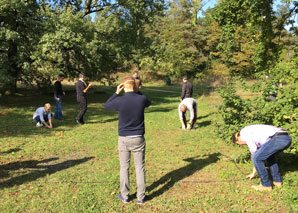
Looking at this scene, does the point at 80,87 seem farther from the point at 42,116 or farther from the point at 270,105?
the point at 270,105

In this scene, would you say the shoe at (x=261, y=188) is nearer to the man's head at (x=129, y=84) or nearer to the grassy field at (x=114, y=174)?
the grassy field at (x=114, y=174)

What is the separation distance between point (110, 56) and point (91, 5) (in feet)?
12.8

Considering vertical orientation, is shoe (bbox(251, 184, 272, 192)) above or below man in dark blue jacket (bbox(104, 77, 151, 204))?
below

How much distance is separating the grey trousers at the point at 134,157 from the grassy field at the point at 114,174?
32 cm

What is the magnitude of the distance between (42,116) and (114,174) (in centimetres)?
523

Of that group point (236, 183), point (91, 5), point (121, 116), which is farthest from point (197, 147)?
point (91, 5)

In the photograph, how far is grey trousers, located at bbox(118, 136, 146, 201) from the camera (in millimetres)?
4117

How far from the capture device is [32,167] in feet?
19.4

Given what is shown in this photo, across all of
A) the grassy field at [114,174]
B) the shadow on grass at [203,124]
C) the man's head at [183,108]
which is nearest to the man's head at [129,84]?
the grassy field at [114,174]

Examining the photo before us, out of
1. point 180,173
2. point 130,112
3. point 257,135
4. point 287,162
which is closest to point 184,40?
point 287,162

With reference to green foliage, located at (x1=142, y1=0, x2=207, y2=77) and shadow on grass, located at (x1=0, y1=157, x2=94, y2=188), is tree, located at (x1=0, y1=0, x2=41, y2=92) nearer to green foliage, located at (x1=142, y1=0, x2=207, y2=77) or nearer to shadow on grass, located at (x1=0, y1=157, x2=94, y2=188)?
shadow on grass, located at (x1=0, y1=157, x2=94, y2=188)

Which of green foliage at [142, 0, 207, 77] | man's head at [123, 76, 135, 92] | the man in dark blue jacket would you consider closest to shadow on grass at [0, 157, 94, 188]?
the man in dark blue jacket

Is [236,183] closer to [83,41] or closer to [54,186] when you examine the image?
[54,186]

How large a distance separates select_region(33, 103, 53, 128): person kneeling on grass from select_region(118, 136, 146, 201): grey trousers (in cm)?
613
